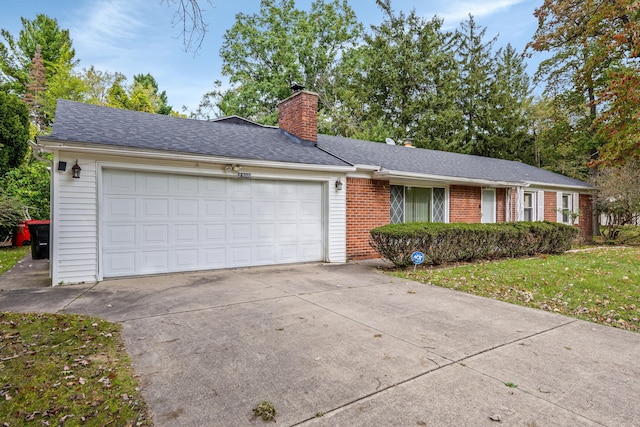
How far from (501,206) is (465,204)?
232 cm

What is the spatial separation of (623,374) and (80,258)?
24.6ft

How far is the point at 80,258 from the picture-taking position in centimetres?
616

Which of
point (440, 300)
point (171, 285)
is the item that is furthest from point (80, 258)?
point (440, 300)

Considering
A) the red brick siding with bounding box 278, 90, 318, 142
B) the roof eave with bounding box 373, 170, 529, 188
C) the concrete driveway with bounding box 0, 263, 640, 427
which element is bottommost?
the concrete driveway with bounding box 0, 263, 640, 427

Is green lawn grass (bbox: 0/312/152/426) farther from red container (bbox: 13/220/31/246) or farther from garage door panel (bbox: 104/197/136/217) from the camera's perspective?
red container (bbox: 13/220/31/246)

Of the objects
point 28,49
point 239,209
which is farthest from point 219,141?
point 28,49

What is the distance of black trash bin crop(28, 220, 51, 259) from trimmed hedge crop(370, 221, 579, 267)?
26.4ft

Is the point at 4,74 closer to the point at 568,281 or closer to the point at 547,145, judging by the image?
the point at 568,281

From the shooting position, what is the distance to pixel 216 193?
7617 mm

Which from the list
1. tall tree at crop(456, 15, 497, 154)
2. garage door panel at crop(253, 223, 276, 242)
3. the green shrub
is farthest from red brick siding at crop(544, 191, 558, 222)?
the green shrub

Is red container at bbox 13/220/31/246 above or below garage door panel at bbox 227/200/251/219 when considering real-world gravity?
below

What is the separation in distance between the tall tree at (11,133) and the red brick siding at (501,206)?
18.4 metres

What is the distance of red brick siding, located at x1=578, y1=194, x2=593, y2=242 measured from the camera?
16.7 m

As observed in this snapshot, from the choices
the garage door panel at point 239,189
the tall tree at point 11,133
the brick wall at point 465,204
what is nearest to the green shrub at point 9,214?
the tall tree at point 11,133
